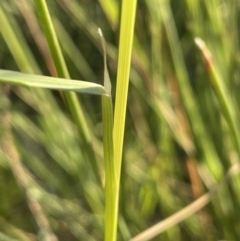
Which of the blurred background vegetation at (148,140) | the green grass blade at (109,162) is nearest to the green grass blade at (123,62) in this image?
the green grass blade at (109,162)

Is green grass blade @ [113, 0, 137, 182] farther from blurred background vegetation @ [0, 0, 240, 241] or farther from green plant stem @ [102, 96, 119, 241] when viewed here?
blurred background vegetation @ [0, 0, 240, 241]

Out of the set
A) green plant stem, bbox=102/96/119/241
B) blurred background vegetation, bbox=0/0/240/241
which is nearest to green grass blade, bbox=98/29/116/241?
green plant stem, bbox=102/96/119/241

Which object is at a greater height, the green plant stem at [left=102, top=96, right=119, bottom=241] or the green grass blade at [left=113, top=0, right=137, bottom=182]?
the green grass blade at [left=113, top=0, right=137, bottom=182]

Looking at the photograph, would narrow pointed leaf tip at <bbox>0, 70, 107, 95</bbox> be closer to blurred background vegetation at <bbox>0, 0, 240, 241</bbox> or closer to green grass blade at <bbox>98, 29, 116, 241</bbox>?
green grass blade at <bbox>98, 29, 116, 241</bbox>

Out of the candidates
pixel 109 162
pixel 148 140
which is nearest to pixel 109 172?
pixel 109 162

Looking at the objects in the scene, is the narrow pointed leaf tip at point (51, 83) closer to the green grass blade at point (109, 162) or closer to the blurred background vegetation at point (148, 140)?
the green grass blade at point (109, 162)

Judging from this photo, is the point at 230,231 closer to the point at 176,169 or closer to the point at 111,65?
the point at 176,169

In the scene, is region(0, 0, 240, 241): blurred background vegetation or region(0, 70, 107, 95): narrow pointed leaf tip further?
region(0, 0, 240, 241): blurred background vegetation

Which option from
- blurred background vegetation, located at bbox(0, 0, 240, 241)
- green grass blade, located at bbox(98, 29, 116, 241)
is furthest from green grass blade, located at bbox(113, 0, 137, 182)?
blurred background vegetation, located at bbox(0, 0, 240, 241)

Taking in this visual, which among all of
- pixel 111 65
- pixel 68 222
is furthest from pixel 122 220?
pixel 111 65
